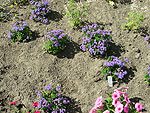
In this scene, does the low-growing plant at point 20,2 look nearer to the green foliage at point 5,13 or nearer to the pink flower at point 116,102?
the green foliage at point 5,13

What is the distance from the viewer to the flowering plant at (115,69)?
15.9 feet

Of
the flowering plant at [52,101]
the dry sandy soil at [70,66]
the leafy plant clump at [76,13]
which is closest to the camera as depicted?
the flowering plant at [52,101]

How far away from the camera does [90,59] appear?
543 centimetres

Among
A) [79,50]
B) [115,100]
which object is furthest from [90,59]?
[115,100]

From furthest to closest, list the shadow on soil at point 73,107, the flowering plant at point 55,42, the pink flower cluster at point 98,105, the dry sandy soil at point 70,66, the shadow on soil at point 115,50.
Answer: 1. the shadow on soil at point 115,50
2. the flowering plant at point 55,42
3. the dry sandy soil at point 70,66
4. the shadow on soil at point 73,107
5. the pink flower cluster at point 98,105

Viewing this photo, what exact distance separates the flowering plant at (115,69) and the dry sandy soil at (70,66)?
0.63 feet

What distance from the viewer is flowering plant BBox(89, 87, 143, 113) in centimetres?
373

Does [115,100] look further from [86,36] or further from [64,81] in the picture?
[86,36]

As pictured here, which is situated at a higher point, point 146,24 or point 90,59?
point 146,24

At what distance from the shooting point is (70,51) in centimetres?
560

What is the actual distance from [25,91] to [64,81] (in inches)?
36.8

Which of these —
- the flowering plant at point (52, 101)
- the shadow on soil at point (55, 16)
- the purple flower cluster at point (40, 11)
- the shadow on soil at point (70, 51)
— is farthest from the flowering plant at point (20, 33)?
the flowering plant at point (52, 101)

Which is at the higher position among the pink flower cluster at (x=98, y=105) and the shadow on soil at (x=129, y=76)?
the pink flower cluster at (x=98, y=105)

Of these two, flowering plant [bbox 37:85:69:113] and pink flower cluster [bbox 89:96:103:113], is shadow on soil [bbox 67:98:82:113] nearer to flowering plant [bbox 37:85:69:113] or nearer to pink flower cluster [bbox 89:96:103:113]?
flowering plant [bbox 37:85:69:113]
